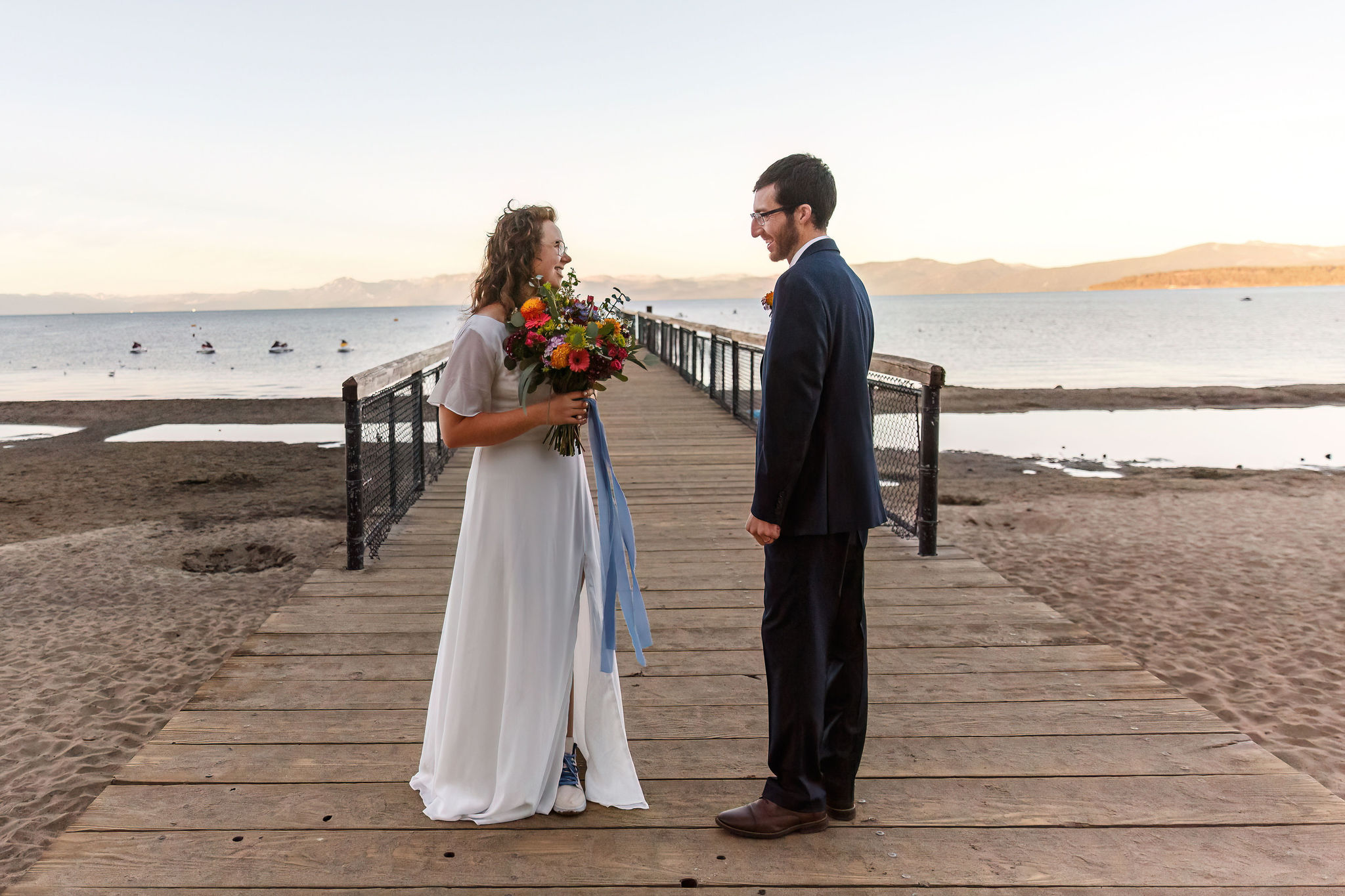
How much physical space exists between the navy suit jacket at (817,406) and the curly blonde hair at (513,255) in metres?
0.64

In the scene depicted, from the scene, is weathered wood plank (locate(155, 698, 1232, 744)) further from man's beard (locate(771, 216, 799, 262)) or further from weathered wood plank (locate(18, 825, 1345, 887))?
man's beard (locate(771, 216, 799, 262))

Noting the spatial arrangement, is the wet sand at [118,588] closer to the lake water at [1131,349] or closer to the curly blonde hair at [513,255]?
the curly blonde hair at [513,255]

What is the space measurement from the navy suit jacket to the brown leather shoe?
2.47ft

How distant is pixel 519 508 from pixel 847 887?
1.25m

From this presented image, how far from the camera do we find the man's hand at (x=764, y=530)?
221 centimetres

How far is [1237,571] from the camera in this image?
684cm

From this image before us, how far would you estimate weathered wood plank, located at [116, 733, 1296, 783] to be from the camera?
105 inches

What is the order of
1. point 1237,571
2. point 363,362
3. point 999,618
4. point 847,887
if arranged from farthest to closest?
point 363,362 → point 1237,571 → point 999,618 → point 847,887

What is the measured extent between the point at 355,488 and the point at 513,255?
288 centimetres

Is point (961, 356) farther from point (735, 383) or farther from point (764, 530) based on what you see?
point (764, 530)

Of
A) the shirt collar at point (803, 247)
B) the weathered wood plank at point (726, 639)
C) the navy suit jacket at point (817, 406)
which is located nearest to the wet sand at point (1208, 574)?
the weathered wood plank at point (726, 639)

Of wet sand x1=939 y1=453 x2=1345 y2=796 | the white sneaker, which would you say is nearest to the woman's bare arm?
the white sneaker

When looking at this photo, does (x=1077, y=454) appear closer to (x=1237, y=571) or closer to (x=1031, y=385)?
(x=1237, y=571)

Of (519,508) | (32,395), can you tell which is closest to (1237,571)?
(519,508)
